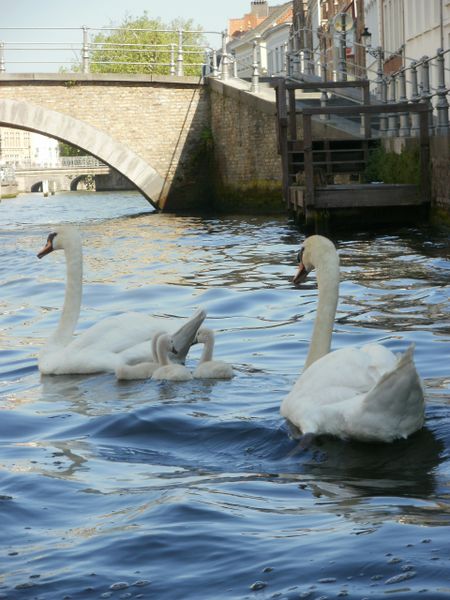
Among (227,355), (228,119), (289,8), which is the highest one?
(289,8)

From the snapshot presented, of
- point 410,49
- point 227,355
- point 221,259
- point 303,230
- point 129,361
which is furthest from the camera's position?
point 410,49

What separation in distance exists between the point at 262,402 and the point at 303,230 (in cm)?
1227

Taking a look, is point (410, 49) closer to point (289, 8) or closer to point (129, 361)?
point (129, 361)

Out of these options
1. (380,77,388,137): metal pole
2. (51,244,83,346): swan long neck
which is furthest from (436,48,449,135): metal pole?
(51,244,83,346): swan long neck

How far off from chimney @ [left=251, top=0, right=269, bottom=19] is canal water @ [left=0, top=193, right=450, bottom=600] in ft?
276

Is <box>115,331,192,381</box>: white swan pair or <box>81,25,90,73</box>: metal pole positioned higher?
<box>81,25,90,73</box>: metal pole

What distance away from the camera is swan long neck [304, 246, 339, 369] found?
19.5ft

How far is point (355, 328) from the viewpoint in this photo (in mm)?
8617

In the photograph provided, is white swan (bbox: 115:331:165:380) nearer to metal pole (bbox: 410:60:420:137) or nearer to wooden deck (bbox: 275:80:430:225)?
wooden deck (bbox: 275:80:430:225)

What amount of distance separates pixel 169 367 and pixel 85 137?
2423cm

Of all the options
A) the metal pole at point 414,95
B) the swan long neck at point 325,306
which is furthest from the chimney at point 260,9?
the swan long neck at point 325,306

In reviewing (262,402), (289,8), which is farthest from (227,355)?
(289,8)

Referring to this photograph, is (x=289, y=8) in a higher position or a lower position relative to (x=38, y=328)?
higher

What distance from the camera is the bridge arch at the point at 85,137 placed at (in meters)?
29.5
